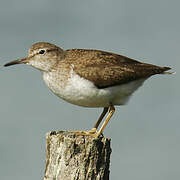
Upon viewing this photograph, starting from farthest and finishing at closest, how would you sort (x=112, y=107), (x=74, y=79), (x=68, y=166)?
(x=112, y=107)
(x=74, y=79)
(x=68, y=166)

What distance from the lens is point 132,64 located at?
11.9 meters

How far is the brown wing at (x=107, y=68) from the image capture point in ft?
35.5

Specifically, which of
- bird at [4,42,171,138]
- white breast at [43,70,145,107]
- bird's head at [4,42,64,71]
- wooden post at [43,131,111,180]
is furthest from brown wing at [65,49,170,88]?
wooden post at [43,131,111,180]

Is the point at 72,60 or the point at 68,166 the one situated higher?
the point at 72,60

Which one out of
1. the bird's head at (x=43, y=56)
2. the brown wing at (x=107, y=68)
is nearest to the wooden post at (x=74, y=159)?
the brown wing at (x=107, y=68)

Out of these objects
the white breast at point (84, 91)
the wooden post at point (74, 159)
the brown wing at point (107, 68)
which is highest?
the brown wing at point (107, 68)

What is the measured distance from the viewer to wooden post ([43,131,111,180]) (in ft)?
28.4

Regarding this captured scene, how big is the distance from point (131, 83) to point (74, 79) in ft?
6.40

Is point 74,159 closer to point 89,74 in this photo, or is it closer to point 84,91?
point 84,91

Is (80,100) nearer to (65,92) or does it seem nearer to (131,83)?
(65,92)

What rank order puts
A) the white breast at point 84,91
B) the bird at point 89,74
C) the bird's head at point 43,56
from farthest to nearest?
1. the bird's head at point 43,56
2. the bird at point 89,74
3. the white breast at point 84,91

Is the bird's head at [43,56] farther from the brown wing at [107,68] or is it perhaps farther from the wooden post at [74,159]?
the wooden post at [74,159]

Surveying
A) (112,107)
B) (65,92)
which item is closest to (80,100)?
Answer: (65,92)

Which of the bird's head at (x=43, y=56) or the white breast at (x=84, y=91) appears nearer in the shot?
the white breast at (x=84, y=91)
